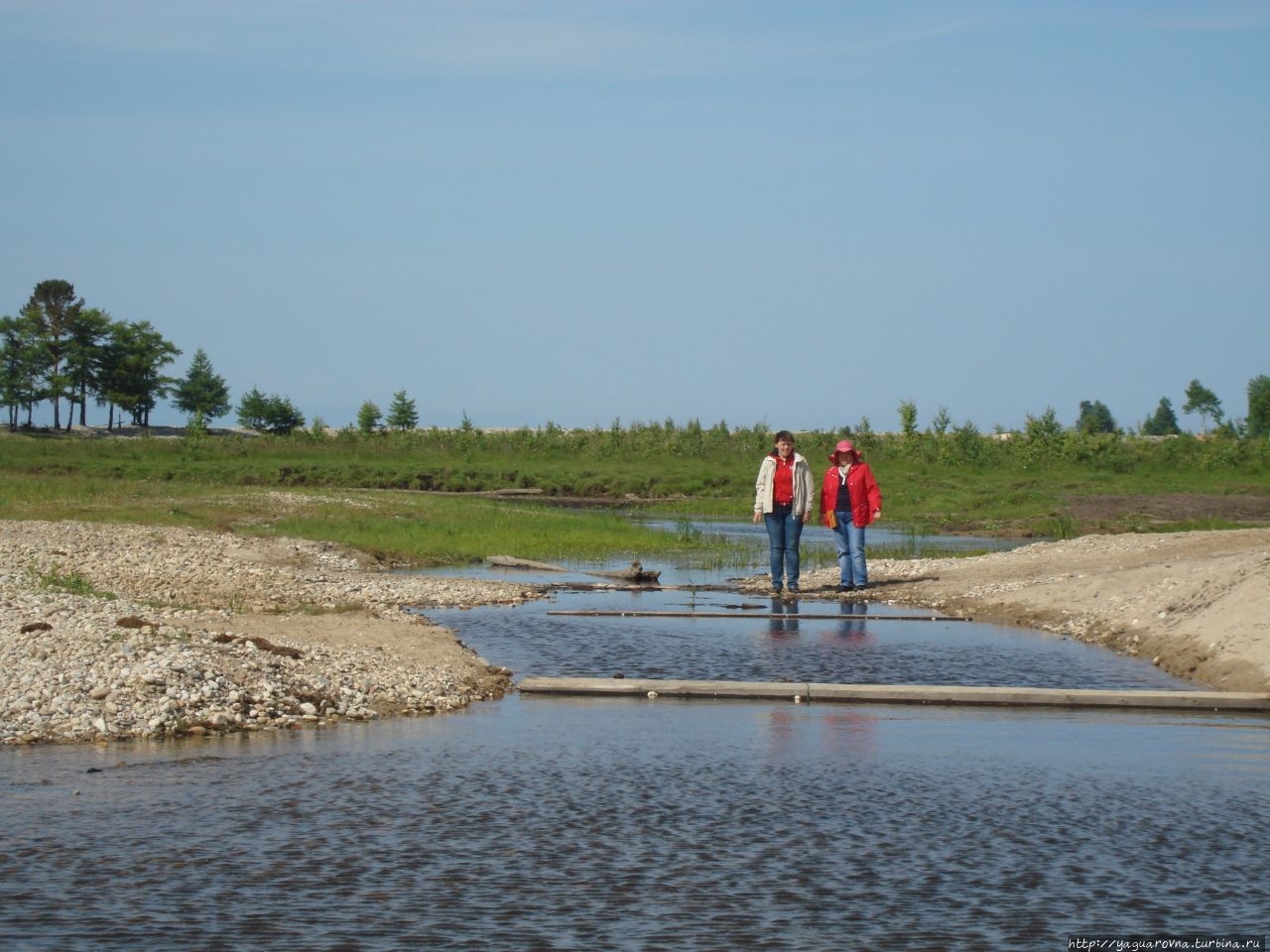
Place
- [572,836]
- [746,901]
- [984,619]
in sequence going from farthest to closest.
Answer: [984,619]
[572,836]
[746,901]

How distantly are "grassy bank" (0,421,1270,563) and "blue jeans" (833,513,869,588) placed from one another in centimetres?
933

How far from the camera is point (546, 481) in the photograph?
6188 cm

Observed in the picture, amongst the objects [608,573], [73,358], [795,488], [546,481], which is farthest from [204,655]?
[73,358]

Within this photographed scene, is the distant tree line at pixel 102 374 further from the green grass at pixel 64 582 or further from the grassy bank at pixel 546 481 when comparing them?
the green grass at pixel 64 582

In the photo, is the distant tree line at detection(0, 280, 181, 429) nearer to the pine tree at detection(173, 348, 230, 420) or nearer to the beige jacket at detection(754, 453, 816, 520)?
the pine tree at detection(173, 348, 230, 420)

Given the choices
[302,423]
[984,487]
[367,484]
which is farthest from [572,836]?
[302,423]

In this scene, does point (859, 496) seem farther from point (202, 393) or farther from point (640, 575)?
point (202, 393)

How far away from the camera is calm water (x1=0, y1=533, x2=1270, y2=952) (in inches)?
307

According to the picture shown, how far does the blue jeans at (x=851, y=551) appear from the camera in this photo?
2445 centimetres

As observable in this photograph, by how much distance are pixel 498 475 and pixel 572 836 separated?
177 feet

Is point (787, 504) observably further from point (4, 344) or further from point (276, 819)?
point (4, 344)

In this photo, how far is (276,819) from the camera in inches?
383

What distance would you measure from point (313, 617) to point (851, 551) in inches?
391

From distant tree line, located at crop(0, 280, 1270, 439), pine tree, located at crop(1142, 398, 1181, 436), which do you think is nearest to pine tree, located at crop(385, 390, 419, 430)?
distant tree line, located at crop(0, 280, 1270, 439)
